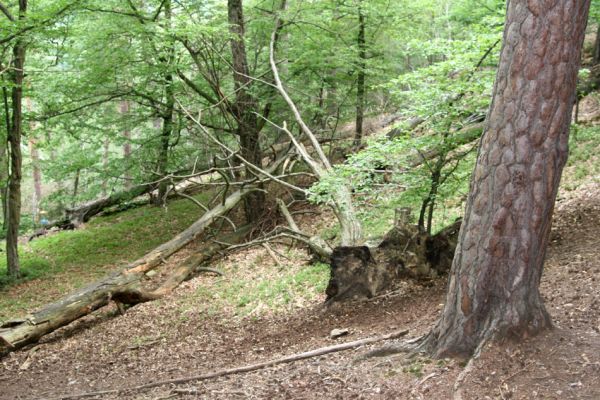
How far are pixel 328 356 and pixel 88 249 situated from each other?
10.7 meters

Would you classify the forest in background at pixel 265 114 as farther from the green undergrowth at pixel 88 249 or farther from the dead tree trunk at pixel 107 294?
the green undergrowth at pixel 88 249

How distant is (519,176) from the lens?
344 cm

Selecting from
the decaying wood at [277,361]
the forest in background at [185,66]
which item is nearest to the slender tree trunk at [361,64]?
the forest in background at [185,66]

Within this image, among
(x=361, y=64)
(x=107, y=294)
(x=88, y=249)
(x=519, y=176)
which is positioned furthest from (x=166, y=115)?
(x=519, y=176)

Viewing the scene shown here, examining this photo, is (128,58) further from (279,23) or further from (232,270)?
(232,270)

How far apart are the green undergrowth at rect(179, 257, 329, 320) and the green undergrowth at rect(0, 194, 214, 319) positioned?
12.3 ft

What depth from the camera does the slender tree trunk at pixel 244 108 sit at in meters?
11.6

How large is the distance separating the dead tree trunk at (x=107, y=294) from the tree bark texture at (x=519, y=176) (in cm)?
663

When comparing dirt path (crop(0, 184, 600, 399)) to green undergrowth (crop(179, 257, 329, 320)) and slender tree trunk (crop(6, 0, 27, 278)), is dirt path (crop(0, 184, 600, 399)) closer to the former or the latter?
green undergrowth (crop(179, 257, 329, 320))

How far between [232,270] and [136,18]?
227 inches

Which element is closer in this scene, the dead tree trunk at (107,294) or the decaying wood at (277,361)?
the decaying wood at (277,361)

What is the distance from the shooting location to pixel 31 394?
6070 mm

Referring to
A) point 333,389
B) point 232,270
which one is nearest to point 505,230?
point 333,389

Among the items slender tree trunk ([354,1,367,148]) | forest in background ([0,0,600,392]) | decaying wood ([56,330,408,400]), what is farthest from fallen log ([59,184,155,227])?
decaying wood ([56,330,408,400])
